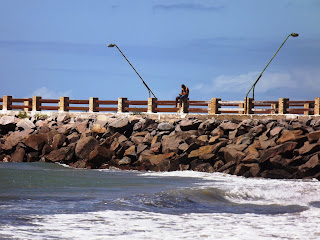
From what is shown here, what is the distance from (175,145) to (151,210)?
A: 15.6 meters

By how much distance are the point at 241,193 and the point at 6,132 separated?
84.5 ft

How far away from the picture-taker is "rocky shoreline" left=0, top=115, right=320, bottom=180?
26891 millimetres

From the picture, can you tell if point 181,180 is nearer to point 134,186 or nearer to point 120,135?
point 134,186

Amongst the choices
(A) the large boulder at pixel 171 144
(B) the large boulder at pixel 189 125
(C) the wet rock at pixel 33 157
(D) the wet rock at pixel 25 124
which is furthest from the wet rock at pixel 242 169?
(D) the wet rock at pixel 25 124

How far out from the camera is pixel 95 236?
11258 mm

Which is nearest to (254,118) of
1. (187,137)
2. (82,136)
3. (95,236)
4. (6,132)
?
(187,137)

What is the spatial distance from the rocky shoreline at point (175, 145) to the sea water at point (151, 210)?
14.9ft

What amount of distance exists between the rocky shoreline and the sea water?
4.54 metres

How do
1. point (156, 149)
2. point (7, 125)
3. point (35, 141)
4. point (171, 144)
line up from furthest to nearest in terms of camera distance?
point (7, 125) → point (35, 141) → point (156, 149) → point (171, 144)

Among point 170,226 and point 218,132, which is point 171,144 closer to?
point 218,132

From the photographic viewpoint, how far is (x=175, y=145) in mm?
30422

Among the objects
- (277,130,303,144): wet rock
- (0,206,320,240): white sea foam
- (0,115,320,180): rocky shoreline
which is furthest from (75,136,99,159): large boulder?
(0,206,320,240): white sea foam

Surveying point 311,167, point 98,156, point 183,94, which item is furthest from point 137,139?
point 311,167

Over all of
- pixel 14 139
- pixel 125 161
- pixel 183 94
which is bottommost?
pixel 125 161
